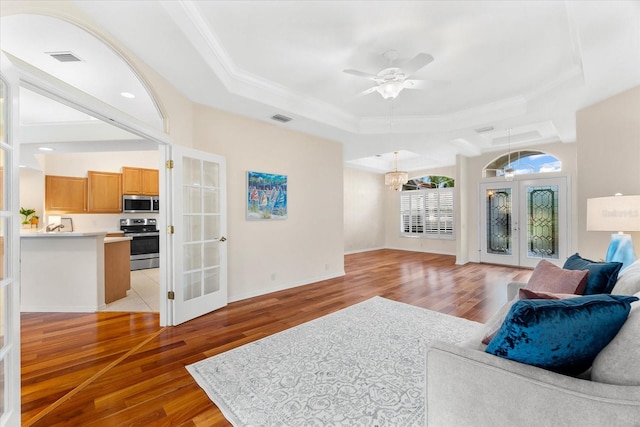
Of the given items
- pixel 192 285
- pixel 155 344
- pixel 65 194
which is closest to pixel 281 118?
pixel 192 285

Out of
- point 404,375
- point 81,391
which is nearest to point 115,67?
point 81,391

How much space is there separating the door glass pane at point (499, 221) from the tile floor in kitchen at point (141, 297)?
726 centimetres

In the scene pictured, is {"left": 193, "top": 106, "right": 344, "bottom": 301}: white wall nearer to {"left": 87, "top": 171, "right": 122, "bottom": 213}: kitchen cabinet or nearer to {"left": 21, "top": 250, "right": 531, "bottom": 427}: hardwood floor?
{"left": 21, "top": 250, "right": 531, "bottom": 427}: hardwood floor

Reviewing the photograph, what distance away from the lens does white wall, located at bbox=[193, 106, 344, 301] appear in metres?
3.98

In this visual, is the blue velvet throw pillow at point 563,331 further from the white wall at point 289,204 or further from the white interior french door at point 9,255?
the white wall at point 289,204

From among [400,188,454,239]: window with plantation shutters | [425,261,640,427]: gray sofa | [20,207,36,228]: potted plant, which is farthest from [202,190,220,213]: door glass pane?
[400,188,454,239]: window with plantation shutters

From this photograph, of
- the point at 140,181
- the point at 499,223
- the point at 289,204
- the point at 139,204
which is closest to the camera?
the point at 289,204

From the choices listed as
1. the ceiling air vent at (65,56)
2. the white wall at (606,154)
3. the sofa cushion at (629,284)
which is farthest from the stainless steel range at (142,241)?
the white wall at (606,154)

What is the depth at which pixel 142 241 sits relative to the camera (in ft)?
20.7

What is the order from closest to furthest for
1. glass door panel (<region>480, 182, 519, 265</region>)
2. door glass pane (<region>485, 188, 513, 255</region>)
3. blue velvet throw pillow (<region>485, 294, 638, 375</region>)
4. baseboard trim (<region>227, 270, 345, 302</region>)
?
blue velvet throw pillow (<region>485, 294, 638, 375</region>), baseboard trim (<region>227, 270, 345, 302</region>), glass door panel (<region>480, 182, 519, 265</region>), door glass pane (<region>485, 188, 513, 255</region>)

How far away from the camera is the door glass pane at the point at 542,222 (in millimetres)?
6012

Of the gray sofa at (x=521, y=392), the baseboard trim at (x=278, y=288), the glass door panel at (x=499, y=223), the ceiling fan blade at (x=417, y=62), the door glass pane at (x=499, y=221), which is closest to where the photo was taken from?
the gray sofa at (x=521, y=392)

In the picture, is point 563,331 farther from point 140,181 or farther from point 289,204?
point 140,181

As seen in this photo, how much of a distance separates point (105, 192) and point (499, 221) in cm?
929
